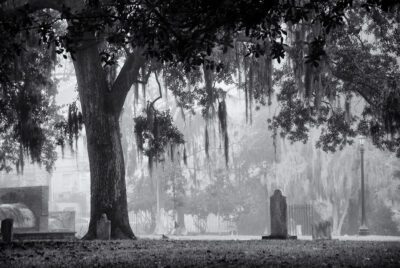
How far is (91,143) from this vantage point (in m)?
17.2

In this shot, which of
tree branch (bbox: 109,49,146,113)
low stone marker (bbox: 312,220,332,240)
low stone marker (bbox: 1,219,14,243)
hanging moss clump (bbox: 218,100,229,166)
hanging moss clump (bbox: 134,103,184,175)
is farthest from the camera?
low stone marker (bbox: 312,220,332,240)

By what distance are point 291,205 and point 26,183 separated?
40.5 meters

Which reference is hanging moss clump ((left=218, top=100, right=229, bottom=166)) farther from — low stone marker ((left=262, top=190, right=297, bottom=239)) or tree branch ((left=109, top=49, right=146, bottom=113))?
tree branch ((left=109, top=49, right=146, bottom=113))

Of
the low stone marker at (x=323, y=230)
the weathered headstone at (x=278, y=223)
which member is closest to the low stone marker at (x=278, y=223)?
the weathered headstone at (x=278, y=223)

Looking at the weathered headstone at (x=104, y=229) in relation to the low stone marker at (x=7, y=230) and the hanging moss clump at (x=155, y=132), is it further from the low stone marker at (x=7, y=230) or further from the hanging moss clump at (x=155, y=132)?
the hanging moss clump at (x=155, y=132)

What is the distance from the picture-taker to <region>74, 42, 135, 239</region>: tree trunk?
1688cm

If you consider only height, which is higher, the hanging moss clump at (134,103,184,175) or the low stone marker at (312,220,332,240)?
the hanging moss clump at (134,103,184,175)

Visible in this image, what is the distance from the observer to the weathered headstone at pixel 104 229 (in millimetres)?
16016

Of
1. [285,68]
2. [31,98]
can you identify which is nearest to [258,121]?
[285,68]

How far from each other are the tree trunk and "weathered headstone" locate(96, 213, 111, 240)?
1.58 feet

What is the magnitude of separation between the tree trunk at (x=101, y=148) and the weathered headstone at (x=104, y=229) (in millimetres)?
481

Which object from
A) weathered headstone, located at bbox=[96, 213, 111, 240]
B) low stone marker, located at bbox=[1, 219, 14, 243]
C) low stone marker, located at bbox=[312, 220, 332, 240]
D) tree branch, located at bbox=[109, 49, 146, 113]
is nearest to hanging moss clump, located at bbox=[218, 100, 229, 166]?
tree branch, located at bbox=[109, 49, 146, 113]

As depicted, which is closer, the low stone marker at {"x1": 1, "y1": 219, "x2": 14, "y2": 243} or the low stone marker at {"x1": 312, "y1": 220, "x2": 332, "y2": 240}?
the low stone marker at {"x1": 1, "y1": 219, "x2": 14, "y2": 243}

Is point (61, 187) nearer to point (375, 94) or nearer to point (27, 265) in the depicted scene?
point (375, 94)
